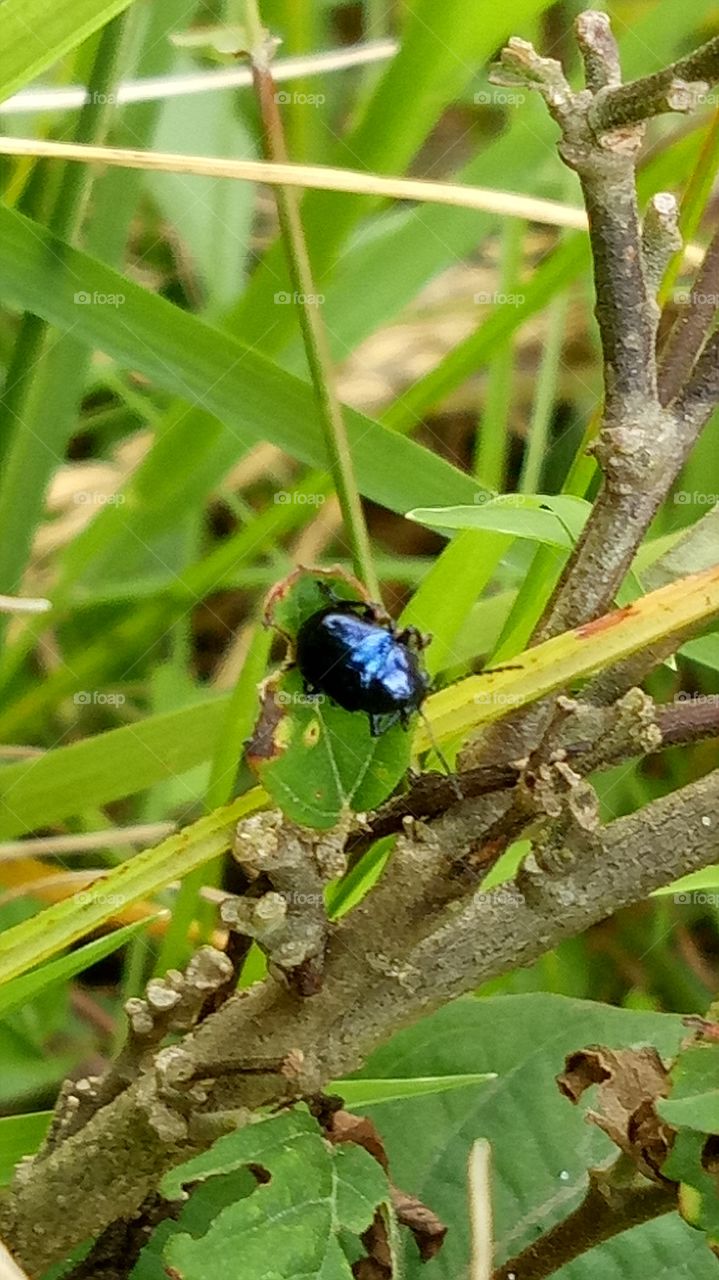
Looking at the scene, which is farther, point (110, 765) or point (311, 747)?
point (110, 765)

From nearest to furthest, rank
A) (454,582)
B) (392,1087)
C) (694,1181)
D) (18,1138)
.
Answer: (694,1181)
(392,1087)
(18,1138)
(454,582)

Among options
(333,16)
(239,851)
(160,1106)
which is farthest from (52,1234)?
(333,16)

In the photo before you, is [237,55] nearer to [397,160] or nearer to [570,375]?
[397,160]

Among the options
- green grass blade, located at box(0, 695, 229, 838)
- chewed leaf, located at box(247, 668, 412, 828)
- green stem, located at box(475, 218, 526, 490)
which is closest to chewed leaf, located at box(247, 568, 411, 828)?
chewed leaf, located at box(247, 668, 412, 828)

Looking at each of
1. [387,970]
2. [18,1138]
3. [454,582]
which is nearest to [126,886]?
[387,970]

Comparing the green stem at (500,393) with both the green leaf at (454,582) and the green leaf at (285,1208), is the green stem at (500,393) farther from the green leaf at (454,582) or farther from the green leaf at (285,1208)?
the green leaf at (285,1208)

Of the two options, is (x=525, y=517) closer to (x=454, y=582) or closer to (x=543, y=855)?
(x=543, y=855)

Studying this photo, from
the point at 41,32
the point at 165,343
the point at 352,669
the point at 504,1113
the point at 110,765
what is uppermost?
the point at 41,32

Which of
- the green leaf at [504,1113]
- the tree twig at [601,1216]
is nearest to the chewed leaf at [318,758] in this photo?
the tree twig at [601,1216]
